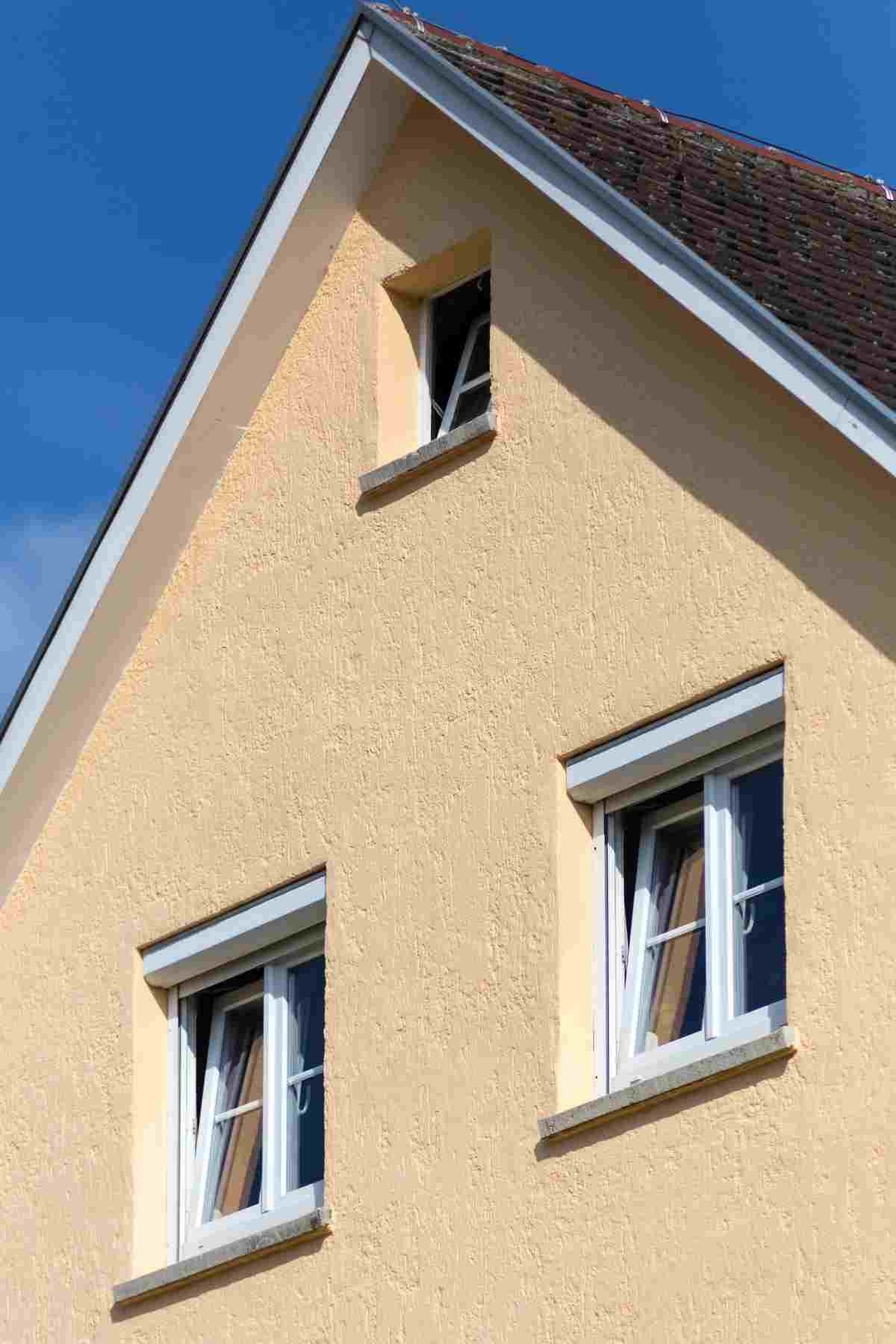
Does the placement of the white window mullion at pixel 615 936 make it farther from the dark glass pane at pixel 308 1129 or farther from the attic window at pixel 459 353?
the attic window at pixel 459 353

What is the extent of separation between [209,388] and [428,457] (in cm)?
151

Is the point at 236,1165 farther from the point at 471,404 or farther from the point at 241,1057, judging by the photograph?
the point at 471,404

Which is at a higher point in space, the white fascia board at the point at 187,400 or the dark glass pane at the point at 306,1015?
the white fascia board at the point at 187,400

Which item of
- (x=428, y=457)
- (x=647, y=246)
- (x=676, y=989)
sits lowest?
(x=676, y=989)

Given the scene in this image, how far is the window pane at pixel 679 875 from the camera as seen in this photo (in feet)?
37.1

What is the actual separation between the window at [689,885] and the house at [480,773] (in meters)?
0.02

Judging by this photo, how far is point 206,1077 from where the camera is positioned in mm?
13641

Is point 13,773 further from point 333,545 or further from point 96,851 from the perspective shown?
point 333,545

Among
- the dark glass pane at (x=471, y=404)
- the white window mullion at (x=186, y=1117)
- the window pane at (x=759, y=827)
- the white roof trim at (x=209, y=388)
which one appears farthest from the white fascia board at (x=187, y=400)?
the window pane at (x=759, y=827)

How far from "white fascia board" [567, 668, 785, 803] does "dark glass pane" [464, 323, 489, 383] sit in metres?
2.44

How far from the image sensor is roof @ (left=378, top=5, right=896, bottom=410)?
439 inches

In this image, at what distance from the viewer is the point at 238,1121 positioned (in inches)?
527

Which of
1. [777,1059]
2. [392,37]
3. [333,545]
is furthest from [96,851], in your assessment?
[777,1059]

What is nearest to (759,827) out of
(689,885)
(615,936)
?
(689,885)
